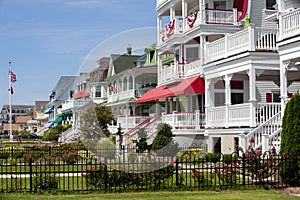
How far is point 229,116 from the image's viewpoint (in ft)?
83.0

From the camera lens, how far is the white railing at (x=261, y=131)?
856 inches

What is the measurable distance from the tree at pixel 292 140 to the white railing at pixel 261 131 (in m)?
4.94

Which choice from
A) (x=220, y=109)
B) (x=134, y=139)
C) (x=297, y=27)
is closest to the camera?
(x=297, y=27)

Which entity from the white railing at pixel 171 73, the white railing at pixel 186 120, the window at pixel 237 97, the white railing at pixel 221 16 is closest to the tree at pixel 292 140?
the window at pixel 237 97

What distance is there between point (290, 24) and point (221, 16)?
1058 centimetres

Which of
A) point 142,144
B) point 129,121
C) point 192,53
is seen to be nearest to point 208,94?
point 192,53

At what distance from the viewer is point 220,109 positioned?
2639 cm

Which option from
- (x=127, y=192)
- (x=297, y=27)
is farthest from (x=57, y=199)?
(x=297, y=27)

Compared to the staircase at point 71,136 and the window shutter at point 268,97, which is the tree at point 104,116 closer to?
the staircase at point 71,136

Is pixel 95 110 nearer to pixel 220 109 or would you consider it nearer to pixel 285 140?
pixel 285 140

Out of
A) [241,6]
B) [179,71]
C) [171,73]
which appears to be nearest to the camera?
[241,6]

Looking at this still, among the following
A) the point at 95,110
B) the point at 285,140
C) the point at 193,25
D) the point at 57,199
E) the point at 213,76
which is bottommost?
the point at 57,199

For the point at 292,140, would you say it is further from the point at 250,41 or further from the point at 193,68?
the point at 193,68

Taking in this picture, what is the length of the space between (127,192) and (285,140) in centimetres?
560
